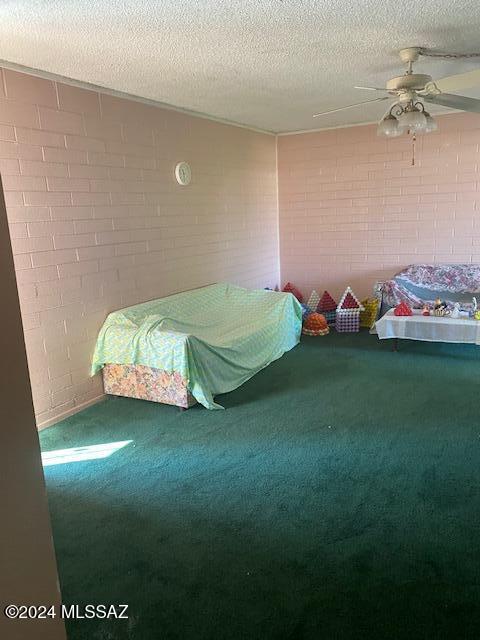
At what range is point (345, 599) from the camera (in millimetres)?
1893

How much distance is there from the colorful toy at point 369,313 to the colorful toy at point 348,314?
10 centimetres

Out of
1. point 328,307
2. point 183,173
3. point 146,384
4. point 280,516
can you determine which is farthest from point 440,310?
point 280,516

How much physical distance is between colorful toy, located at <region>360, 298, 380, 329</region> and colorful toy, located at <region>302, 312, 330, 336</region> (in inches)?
20.7

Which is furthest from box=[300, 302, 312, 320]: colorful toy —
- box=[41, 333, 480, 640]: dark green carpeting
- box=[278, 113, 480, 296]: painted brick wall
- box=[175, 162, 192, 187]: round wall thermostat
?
box=[175, 162, 192, 187]: round wall thermostat

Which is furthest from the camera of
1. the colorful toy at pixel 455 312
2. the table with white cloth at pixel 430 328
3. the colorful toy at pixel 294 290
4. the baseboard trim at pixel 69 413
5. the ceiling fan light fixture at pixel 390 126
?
the colorful toy at pixel 294 290

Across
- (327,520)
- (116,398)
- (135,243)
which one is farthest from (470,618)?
(135,243)

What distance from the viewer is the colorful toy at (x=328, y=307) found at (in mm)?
6062

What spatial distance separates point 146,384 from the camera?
12.6 feet

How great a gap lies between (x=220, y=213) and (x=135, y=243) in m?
1.46

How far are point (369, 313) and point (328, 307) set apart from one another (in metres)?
0.53

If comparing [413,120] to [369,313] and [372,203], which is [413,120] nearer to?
[372,203]

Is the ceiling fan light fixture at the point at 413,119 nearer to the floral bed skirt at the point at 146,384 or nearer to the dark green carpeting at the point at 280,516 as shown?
the dark green carpeting at the point at 280,516

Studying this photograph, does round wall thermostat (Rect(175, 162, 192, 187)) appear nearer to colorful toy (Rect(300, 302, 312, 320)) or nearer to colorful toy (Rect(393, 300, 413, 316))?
colorful toy (Rect(300, 302, 312, 320))

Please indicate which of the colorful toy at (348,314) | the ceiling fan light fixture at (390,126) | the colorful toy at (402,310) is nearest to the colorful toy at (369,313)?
the colorful toy at (348,314)
